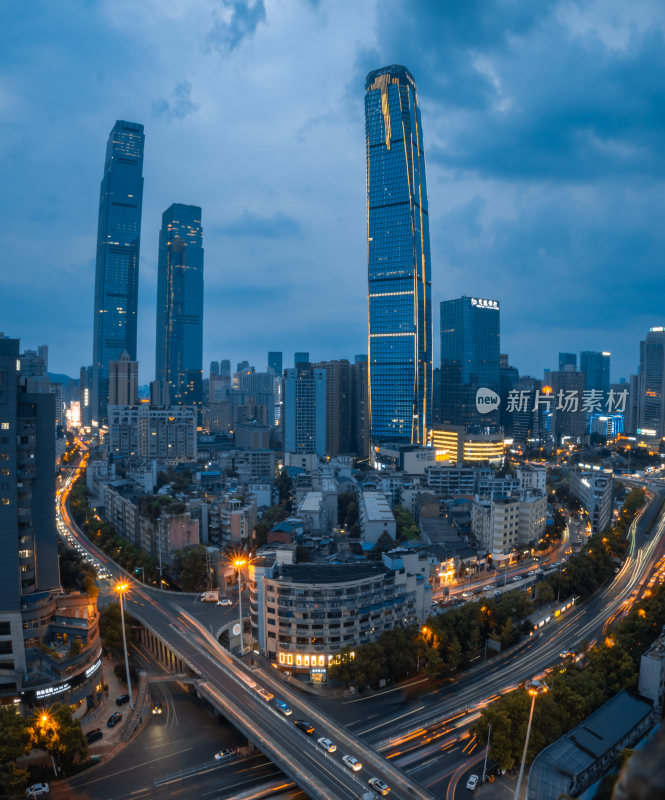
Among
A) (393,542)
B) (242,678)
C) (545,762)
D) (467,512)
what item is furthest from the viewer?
(467,512)

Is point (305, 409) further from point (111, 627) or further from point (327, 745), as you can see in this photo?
point (327, 745)

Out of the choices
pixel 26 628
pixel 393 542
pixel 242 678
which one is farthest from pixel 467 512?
pixel 26 628

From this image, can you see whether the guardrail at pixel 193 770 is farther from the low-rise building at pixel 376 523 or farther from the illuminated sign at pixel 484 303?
the illuminated sign at pixel 484 303

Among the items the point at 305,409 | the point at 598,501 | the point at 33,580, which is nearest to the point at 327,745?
the point at 33,580

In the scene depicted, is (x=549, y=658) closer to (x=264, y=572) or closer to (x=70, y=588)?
(x=264, y=572)

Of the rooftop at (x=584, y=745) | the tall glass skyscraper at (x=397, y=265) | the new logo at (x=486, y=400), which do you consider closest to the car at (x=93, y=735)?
the rooftop at (x=584, y=745)

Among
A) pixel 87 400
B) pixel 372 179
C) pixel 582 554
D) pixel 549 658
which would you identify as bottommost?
pixel 549 658

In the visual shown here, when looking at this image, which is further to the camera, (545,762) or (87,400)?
(87,400)
